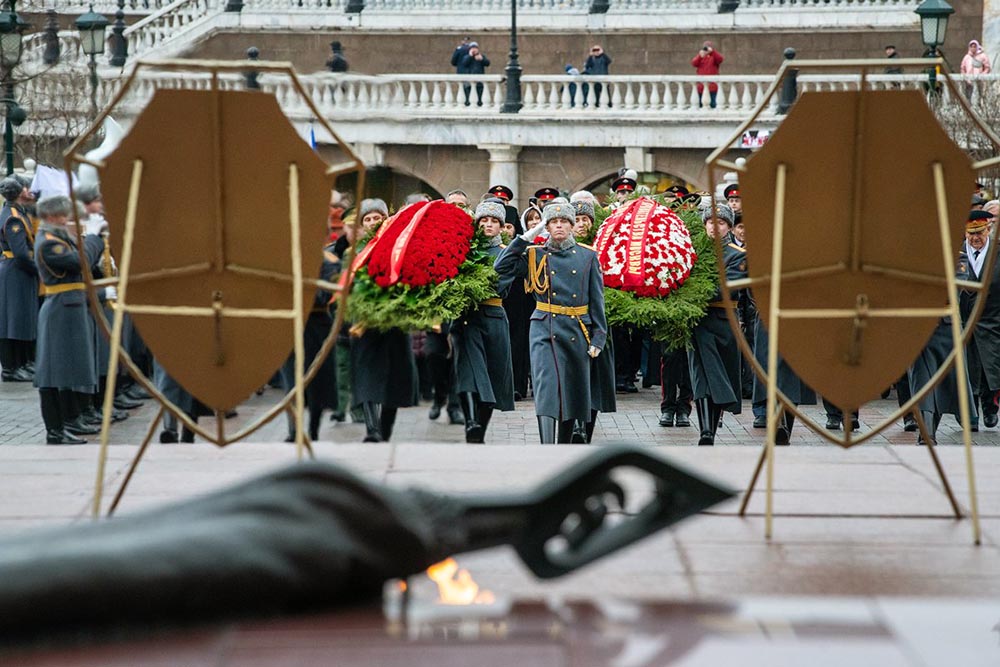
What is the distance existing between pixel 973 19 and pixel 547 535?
100 ft

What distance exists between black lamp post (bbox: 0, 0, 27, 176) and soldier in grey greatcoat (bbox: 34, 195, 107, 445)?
7.49 metres

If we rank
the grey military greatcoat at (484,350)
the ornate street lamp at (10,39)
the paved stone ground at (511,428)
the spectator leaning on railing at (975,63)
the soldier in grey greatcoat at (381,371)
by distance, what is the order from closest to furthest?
the soldier in grey greatcoat at (381,371), the grey military greatcoat at (484,350), the paved stone ground at (511,428), the ornate street lamp at (10,39), the spectator leaning on railing at (975,63)

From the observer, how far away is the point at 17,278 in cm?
1525

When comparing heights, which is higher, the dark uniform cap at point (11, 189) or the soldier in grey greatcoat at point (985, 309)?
the dark uniform cap at point (11, 189)

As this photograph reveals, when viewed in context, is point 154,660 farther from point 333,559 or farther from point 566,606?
point 566,606

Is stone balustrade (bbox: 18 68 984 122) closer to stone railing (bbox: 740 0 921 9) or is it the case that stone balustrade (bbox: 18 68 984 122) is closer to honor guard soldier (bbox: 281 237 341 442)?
stone railing (bbox: 740 0 921 9)

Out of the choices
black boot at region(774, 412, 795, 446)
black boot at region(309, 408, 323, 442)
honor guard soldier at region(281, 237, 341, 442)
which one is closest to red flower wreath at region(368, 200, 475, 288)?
honor guard soldier at region(281, 237, 341, 442)

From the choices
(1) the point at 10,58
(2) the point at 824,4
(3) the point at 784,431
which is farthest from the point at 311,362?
(2) the point at 824,4

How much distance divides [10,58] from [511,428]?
29.0ft

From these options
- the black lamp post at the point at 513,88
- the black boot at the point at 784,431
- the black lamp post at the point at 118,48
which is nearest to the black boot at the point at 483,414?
the black boot at the point at 784,431

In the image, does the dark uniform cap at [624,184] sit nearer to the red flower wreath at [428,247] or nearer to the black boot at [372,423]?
the red flower wreath at [428,247]

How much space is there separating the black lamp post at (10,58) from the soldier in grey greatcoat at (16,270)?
3.44 m

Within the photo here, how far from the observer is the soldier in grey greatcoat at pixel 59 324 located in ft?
37.1

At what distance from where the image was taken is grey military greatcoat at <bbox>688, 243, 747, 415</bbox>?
12.0 meters
